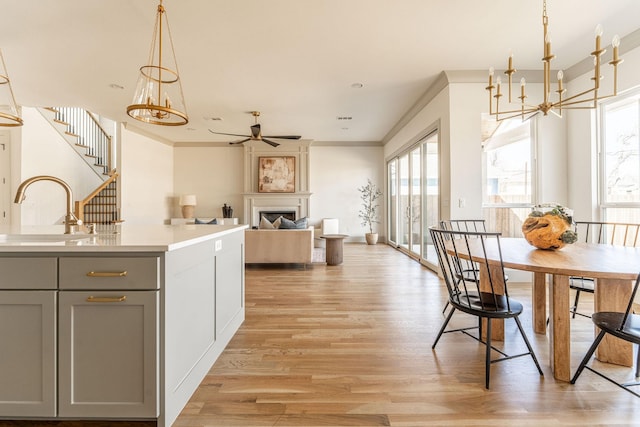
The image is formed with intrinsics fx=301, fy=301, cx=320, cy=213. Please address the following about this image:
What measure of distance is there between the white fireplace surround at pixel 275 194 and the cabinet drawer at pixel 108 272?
6.87 metres

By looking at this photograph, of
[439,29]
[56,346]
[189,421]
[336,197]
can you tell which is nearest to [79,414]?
[56,346]

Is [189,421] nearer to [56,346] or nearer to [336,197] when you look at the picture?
[56,346]

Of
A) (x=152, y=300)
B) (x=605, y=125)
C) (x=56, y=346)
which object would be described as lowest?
(x=56, y=346)

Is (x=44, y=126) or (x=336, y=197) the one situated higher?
(x=44, y=126)

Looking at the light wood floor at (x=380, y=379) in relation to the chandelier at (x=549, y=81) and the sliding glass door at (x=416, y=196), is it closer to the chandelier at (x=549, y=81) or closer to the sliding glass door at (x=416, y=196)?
the chandelier at (x=549, y=81)

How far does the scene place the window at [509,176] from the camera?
418 cm

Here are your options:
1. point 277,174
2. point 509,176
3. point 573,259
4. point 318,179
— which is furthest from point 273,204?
point 573,259

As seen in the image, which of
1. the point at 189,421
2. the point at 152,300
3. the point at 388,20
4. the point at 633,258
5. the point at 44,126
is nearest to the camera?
the point at 152,300

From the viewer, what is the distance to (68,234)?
6.00 feet

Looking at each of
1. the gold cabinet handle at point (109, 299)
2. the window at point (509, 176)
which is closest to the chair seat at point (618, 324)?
the gold cabinet handle at point (109, 299)

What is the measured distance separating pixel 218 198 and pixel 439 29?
706cm

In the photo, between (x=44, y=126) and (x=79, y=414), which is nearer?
(x=79, y=414)

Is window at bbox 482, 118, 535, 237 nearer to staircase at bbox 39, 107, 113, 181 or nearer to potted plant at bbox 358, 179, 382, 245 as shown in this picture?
potted plant at bbox 358, 179, 382, 245

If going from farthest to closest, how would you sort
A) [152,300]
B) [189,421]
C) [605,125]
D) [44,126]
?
[44,126] → [605,125] → [189,421] → [152,300]
